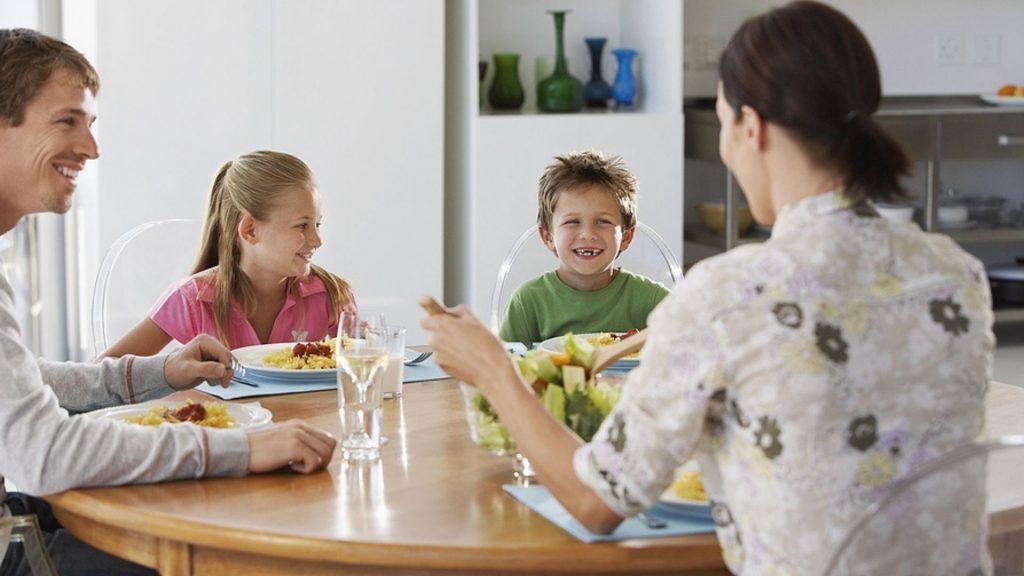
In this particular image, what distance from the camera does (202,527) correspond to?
4.93ft

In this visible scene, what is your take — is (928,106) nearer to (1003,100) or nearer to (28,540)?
(1003,100)

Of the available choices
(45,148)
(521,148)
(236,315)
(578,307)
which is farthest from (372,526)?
(521,148)

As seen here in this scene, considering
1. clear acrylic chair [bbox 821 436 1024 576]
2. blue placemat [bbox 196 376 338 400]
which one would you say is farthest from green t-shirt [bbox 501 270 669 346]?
clear acrylic chair [bbox 821 436 1024 576]

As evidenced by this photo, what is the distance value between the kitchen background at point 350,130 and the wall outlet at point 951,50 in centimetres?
140

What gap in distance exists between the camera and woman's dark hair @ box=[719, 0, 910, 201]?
1.33m

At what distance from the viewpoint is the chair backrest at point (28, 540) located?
1.67 m

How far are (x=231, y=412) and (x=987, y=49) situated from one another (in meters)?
4.56

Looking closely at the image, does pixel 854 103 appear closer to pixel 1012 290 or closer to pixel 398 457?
pixel 398 457

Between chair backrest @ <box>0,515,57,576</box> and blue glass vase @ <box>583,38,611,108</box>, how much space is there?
11.4ft

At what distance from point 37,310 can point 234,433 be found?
294 cm

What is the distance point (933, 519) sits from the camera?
1.26m

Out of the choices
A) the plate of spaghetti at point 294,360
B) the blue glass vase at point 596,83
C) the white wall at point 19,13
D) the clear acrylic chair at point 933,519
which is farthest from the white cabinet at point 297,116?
the clear acrylic chair at point 933,519

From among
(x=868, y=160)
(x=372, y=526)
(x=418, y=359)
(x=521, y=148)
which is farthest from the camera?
(x=521, y=148)

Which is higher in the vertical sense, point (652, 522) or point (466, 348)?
point (466, 348)
